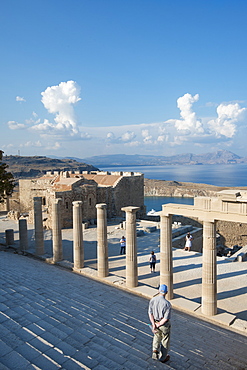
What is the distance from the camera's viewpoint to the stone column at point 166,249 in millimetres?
9367

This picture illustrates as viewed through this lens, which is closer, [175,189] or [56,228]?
[56,228]

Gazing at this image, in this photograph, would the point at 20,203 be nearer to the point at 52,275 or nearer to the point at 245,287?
the point at 52,275

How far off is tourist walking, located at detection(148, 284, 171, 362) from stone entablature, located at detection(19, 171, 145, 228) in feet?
56.6

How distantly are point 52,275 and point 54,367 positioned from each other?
692 cm

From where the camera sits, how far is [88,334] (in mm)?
5898

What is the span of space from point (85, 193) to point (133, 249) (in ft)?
48.5

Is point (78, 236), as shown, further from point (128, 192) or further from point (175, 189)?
point (175, 189)

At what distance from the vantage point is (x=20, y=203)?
34594mm

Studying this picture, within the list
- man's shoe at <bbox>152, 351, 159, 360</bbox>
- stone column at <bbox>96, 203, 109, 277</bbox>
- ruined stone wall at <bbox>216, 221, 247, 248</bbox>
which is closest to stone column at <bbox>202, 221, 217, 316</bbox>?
man's shoe at <bbox>152, 351, 159, 360</bbox>

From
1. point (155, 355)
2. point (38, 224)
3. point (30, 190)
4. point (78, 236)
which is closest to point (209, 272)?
point (155, 355)

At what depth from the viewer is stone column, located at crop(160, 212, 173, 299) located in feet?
30.7

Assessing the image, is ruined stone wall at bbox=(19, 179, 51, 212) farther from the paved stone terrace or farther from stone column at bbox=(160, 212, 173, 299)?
stone column at bbox=(160, 212, 173, 299)

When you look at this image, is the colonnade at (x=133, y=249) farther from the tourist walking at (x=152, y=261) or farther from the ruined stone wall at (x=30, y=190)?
the ruined stone wall at (x=30, y=190)

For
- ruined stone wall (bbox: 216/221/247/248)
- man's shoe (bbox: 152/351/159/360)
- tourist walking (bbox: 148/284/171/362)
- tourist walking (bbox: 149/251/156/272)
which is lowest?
ruined stone wall (bbox: 216/221/247/248)
